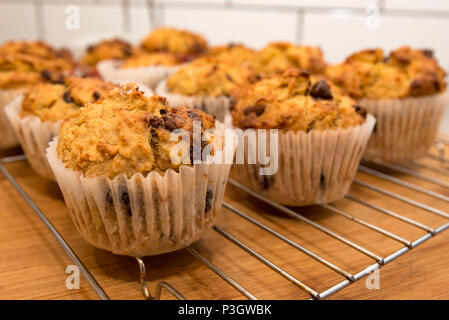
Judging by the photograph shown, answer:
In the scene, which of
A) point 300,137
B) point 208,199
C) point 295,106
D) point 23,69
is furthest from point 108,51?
point 208,199

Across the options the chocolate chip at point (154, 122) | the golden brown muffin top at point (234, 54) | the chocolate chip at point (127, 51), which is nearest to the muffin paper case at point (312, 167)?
the chocolate chip at point (154, 122)

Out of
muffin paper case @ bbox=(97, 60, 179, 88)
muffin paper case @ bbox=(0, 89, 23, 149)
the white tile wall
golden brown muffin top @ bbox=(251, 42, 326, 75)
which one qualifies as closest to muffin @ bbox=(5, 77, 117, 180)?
muffin paper case @ bbox=(0, 89, 23, 149)

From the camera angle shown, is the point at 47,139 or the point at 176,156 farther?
the point at 47,139

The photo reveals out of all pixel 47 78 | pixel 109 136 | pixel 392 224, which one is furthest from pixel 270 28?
pixel 109 136

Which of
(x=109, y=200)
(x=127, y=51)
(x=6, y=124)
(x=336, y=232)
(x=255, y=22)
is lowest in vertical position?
(x=336, y=232)

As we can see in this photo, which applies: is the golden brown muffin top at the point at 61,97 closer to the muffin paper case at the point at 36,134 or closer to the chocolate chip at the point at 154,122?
the muffin paper case at the point at 36,134

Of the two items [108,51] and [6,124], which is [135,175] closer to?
[6,124]
